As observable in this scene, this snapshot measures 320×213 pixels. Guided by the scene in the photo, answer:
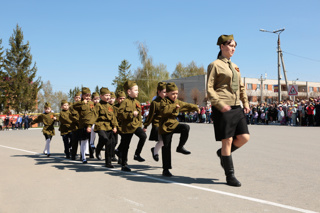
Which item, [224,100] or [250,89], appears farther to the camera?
[250,89]

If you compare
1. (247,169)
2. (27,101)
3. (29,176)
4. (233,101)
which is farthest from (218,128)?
(27,101)

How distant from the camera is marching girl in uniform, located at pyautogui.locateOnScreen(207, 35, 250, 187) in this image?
533 cm

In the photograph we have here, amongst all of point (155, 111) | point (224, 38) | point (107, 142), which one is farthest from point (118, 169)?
point (224, 38)

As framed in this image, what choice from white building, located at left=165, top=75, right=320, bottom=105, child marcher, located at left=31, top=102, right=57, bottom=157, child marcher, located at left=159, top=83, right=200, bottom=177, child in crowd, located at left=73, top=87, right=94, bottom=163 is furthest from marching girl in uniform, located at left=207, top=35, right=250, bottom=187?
white building, located at left=165, top=75, right=320, bottom=105

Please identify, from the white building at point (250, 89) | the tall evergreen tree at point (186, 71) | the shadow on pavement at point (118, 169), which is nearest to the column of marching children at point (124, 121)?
the shadow on pavement at point (118, 169)

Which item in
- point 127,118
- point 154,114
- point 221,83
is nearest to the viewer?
point 221,83

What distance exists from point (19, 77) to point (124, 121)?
50.0 metres

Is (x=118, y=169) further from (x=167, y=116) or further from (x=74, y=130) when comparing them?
(x=74, y=130)

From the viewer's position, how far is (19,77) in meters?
52.6

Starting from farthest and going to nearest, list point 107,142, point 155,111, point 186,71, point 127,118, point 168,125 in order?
point 186,71
point 107,142
point 127,118
point 155,111
point 168,125

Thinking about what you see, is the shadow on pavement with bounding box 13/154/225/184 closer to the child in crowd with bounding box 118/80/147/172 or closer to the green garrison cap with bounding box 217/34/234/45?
the child in crowd with bounding box 118/80/147/172

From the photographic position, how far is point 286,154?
361 inches

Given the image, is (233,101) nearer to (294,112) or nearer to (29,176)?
(29,176)

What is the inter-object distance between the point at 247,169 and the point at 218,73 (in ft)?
7.95
